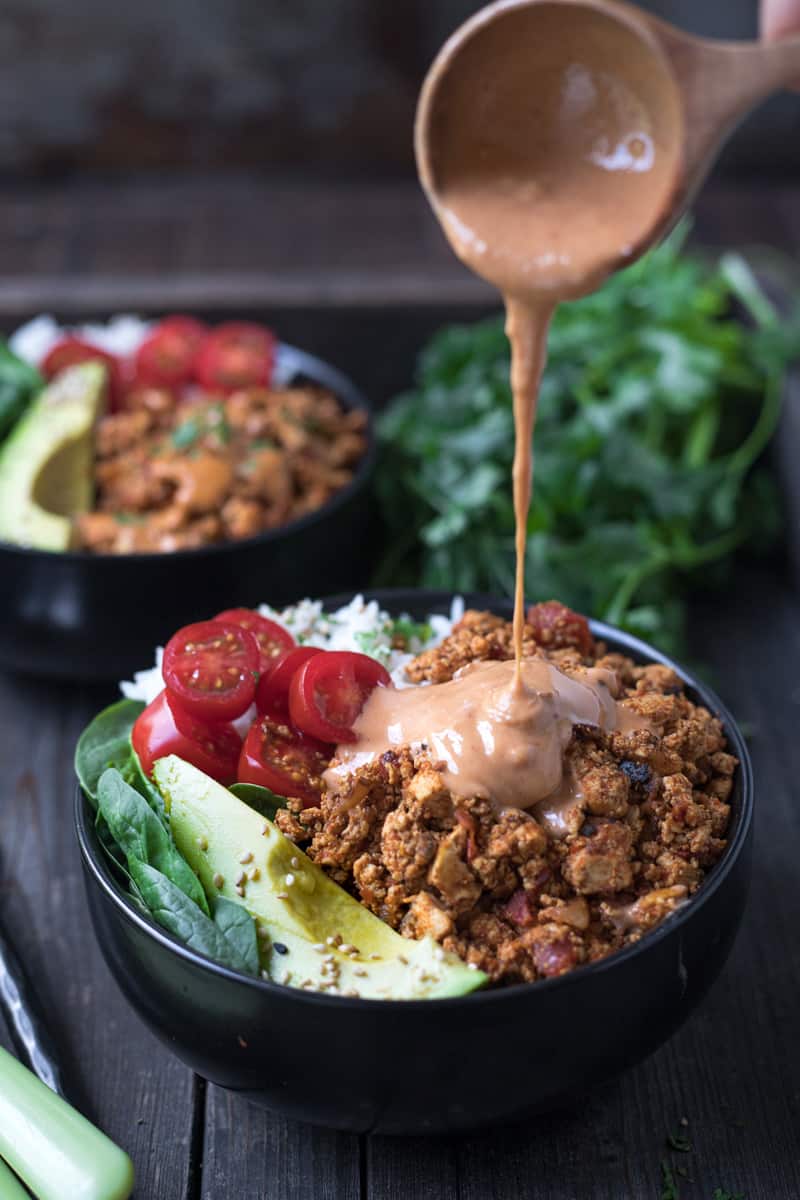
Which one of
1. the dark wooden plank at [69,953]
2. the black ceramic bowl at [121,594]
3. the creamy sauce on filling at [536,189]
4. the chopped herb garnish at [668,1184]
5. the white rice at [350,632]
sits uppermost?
the creamy sauce on filling at [536,189]

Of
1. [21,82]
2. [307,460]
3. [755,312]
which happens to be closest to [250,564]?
[307,460]

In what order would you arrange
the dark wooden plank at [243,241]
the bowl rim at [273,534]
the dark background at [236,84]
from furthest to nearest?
the dark background at [236,84] → the dark wooden plank at [243,241] → the bowl rim at [273,534]

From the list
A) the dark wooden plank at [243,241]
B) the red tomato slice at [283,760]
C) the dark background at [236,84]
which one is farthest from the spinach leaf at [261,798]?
the dark background at [236,84]

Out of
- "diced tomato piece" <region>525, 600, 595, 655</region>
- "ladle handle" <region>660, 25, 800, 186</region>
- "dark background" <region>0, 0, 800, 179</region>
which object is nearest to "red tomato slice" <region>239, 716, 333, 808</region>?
"diced tomato piece" <region>525, 600, 595, 655</region>

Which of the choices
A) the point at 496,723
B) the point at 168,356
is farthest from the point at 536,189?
the point at 168,356

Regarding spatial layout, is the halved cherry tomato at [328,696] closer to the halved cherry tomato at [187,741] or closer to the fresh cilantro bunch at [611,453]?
the halved cherry tomato at [187,741]
